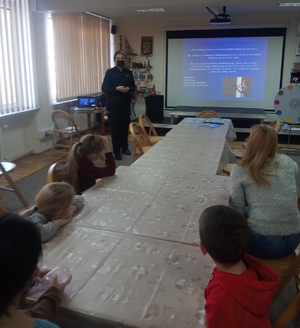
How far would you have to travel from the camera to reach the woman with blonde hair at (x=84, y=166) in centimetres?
225

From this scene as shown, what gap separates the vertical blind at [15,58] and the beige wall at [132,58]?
0.52ft

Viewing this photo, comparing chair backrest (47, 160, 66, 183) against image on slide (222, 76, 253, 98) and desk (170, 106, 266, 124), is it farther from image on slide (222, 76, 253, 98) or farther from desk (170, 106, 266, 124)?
image on slide (222, 76, 253, 98)

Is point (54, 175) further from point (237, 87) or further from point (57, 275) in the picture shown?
point (237, 87)

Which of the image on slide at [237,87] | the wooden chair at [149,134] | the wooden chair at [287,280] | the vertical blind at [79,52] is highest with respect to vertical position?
the vertical blind at [79,52]

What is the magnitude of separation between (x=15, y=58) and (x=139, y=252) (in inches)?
170

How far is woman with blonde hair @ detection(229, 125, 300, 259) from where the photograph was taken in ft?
5.40

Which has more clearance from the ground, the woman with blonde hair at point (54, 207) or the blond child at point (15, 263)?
the blond child at point (15, 263)

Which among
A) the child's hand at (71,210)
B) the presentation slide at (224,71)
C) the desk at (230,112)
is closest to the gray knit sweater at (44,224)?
the child's hand at (71,210)

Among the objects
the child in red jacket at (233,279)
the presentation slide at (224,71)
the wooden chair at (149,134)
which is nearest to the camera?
the child in red jacket at (233,279)

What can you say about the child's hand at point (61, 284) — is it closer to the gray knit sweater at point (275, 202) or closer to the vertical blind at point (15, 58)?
the gray knit sweater at point (275, 202)

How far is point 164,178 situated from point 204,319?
1.32m

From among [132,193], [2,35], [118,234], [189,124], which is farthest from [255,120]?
[118,234]

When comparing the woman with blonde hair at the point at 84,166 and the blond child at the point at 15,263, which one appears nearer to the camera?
the blond child at the point at 15,263

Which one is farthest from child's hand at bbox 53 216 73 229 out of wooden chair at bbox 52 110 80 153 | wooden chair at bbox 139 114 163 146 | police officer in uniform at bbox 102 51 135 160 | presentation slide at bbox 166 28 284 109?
presentation slide at bbox 166 28 284 109
